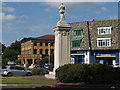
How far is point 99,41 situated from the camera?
53.7 metres

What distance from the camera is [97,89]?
13891mm

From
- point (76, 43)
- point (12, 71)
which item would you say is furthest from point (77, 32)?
point (12, 71)

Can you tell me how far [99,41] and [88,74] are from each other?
1499 inches

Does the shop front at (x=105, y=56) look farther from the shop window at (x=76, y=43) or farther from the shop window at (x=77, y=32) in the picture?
the shop window at (x=77, y=32)

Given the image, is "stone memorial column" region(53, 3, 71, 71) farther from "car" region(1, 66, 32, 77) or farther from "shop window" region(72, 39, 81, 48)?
"shop window" region(72, 39, 81, 48)

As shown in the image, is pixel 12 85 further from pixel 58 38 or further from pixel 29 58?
pixel 29 58

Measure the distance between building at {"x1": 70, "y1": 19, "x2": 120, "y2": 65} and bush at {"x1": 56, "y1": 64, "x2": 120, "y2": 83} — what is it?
35.3 meters

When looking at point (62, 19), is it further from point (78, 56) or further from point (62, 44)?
point (78, 56)

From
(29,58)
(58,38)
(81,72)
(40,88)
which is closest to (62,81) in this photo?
(81,72)

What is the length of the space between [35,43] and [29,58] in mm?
6575

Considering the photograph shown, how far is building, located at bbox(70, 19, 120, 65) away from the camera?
2045 inches

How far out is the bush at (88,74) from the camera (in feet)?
53.1

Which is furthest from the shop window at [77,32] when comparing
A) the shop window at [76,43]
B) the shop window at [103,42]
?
the shop window at [103,42]

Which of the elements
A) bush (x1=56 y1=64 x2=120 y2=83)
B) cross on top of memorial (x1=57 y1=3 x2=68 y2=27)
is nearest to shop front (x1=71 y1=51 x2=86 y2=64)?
cross on top of memorial (x1=57 y1=3 x2=68 y2=27)
